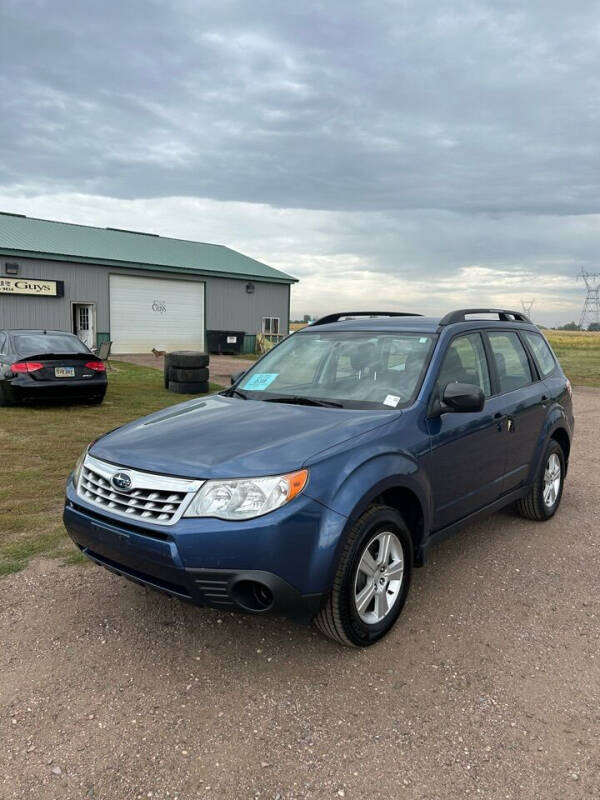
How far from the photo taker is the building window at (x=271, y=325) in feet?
102

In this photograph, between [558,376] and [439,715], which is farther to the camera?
[558,376]

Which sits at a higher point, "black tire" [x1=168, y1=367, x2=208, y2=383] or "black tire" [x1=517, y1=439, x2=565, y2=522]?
"black tire" [x1=168, y1=367, x2=208, y2=383]

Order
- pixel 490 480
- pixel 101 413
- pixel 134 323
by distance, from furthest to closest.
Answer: pixel 134 323, pixel 101 413, pixel 490 480

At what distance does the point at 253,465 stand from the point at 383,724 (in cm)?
125

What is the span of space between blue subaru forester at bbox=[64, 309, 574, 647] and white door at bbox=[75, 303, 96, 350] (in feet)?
72.6

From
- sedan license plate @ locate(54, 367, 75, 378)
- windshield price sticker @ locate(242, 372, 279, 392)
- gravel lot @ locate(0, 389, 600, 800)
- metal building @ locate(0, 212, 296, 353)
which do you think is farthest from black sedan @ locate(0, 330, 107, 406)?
metal building @ locate(0, 212, 296, 353)

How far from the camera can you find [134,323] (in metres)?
25.9

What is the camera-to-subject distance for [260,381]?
4.16 meters

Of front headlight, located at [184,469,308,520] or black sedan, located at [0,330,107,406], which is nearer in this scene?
front headlight, located at [184,469,308,520]

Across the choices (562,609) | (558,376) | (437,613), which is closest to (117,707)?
(437,613)

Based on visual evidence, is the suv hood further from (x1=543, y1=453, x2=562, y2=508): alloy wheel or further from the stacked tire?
the stacked tire

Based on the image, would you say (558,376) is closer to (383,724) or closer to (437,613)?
(437,613)

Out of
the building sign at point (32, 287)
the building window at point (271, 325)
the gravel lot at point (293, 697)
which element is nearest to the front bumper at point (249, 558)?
the gravel lot at point (293, 697)

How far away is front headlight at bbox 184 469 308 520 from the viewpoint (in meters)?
2.59
